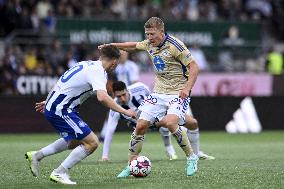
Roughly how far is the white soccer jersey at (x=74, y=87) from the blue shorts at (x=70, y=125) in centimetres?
7

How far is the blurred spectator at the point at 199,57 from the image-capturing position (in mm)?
27009

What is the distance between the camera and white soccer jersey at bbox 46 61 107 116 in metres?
10.6

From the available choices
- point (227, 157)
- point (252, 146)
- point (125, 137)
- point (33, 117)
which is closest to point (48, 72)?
point (33, 117)

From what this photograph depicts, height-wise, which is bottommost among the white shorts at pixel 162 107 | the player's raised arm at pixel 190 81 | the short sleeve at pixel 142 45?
the white shorts at pixel 162 107

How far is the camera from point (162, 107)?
1233cm

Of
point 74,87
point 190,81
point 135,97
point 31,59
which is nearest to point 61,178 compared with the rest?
point 74,87

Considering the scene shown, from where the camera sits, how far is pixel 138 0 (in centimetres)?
2958

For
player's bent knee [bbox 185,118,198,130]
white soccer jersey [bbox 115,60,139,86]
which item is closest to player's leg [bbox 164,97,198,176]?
player's bent knee [bbox 185,118,198,130]

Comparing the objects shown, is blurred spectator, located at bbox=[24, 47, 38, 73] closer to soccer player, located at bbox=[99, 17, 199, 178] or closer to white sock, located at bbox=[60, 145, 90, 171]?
soccer player, located at bbox=[99, 17, 199, 178]

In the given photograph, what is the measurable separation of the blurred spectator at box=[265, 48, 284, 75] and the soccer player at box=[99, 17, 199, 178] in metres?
16.6

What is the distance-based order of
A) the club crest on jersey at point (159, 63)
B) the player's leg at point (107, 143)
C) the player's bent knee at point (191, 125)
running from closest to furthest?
the club crest on jersey at point (159, 63) → the player's bent knee at point (191, 125) → the player's leg at point (107, 143)

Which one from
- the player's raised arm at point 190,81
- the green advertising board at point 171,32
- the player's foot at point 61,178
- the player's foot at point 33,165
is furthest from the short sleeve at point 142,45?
the green advertising board at point 171,32

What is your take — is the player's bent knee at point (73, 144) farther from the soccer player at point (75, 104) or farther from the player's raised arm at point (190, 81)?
the player's raised arm at point (190, 81)

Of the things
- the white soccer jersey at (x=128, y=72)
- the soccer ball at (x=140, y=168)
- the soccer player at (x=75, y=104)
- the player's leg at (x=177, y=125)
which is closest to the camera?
the soccer player at (x=75, y=104)
